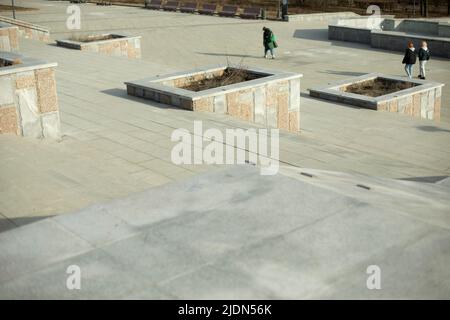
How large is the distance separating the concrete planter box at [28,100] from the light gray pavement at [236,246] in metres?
4.74

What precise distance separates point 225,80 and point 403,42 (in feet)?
46.4

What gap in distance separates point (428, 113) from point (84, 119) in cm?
947

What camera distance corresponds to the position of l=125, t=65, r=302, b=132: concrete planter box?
12211 millimetres

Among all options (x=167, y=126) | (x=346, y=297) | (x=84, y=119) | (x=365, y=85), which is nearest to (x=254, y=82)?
(x=167, y=126)

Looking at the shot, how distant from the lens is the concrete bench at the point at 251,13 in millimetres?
33906

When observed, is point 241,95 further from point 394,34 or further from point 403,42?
point 394,34

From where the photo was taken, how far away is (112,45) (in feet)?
70.0

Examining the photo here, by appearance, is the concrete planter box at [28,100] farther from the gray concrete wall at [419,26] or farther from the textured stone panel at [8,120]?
the gray concrete wall at [419,26]

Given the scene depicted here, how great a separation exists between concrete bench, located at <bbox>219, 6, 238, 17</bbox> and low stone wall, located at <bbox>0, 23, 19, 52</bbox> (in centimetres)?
1789

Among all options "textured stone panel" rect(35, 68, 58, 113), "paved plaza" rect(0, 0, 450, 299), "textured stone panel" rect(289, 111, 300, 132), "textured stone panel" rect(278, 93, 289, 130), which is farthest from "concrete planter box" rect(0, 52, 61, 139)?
"textured stone panel" rect(289, 111, 300, 132)

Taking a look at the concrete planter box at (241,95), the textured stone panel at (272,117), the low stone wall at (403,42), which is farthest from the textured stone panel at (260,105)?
the low stone wall at (403,42)

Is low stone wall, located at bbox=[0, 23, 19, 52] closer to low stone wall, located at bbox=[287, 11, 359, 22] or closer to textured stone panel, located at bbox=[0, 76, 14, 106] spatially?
textured stone panel, located at bbox=[0, 76, 14, 106]

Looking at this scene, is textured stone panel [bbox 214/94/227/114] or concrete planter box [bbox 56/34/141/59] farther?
concrete planter box [bbox 56/34/141/59]
